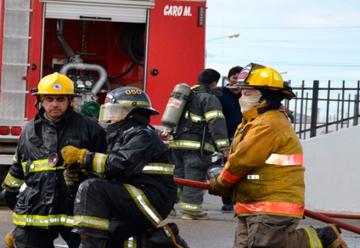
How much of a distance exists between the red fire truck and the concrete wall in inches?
82.5

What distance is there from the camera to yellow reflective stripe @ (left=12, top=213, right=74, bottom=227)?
628 centimetres

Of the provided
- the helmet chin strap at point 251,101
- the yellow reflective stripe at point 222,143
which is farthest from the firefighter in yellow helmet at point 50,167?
the yellow reflective stripe at point 222,143

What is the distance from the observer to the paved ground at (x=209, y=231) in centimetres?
928

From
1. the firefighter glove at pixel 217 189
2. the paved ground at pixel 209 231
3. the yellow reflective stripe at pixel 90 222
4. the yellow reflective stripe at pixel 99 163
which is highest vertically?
the yellow reflective stripe at pixel 99 163

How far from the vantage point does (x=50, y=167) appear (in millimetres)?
6293

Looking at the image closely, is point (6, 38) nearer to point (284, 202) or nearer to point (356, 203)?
point (356, 203)

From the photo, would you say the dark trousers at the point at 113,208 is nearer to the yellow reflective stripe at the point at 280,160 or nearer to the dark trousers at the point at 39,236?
the dark trousers at the point at 39,236

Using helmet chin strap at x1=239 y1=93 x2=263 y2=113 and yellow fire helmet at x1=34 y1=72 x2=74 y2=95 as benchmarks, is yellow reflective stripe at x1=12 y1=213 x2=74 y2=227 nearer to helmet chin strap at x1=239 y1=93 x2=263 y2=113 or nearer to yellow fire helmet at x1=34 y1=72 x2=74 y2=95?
yellow fire helmet at x1=34 y1=72 x2=74 y2=95

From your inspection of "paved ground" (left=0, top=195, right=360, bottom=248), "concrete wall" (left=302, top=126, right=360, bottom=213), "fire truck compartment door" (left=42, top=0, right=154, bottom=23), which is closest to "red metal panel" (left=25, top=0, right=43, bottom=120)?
"fire truck compartment door" (left=42, top=0, right=154, bottom=23)

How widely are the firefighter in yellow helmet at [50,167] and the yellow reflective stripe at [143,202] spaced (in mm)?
414

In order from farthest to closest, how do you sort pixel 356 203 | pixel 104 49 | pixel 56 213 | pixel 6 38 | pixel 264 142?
pixel 104 49 < pixel 356 203 < pixel 6 38 < pixel 56 213 < pixel 264 142

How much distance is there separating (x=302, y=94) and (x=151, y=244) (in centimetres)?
816

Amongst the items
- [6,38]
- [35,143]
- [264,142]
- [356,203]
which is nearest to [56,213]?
[35,143]

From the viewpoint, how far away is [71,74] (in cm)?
1232
